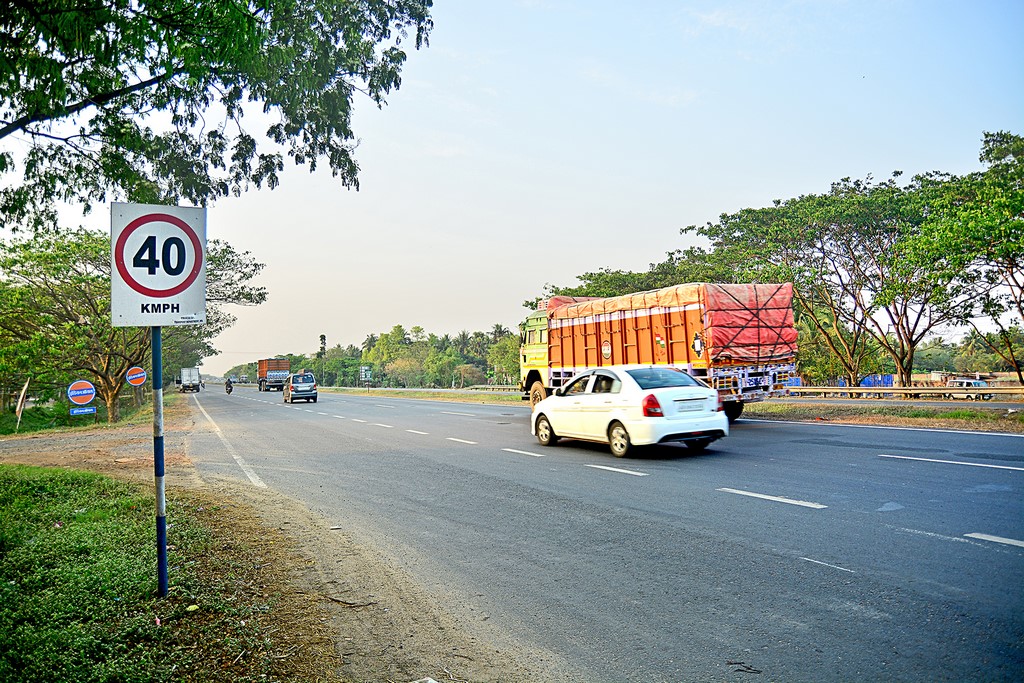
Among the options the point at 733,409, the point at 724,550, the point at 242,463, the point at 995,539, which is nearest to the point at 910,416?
the point at 733,409

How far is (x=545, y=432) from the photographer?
46.4ft

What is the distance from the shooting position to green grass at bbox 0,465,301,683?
373 cm

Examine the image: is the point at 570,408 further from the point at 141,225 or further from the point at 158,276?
the point at 141,225

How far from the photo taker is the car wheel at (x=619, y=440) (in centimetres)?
1173

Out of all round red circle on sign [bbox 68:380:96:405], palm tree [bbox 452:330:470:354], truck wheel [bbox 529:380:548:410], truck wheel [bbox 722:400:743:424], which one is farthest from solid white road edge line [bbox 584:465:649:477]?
palm tree [bbox 452:330:470:354]

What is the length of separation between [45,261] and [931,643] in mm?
36364

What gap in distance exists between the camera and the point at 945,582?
4.84 m

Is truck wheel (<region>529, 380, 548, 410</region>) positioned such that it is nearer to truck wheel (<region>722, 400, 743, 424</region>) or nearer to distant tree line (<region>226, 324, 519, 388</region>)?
truck wheel (<region>722, 400, 743, 424</region>)

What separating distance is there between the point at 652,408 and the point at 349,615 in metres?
7.38

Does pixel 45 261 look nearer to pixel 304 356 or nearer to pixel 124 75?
pixel 124 75

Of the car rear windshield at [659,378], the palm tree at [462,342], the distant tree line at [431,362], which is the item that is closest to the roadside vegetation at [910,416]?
the car rear windshield at [659,378]

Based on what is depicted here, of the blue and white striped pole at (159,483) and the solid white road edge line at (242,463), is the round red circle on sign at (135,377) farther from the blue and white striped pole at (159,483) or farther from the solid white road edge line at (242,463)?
the blue and white striped pole at (159,483)

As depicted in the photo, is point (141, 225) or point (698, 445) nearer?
point (141, 225)

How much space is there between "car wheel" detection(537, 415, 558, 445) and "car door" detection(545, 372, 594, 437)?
26 cm
